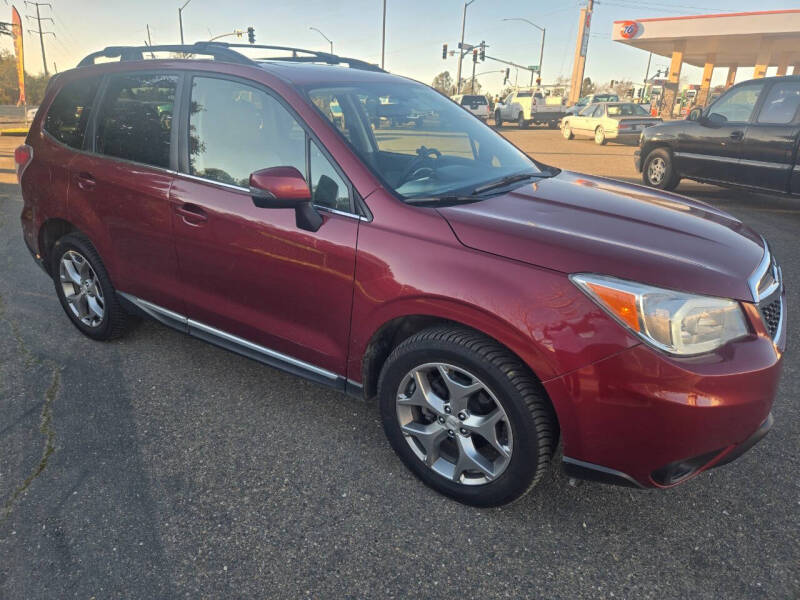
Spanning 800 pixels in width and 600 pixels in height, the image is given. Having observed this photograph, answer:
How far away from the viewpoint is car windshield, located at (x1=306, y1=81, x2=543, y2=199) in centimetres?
271

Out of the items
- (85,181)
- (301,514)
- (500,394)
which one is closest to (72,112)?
(85,181)

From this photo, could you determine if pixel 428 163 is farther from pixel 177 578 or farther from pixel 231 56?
pixel 177 578

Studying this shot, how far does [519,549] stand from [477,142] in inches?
86.9

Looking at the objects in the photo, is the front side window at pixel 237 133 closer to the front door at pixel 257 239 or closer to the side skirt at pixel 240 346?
the front door at pixel 257 239

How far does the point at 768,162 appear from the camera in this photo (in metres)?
7.78

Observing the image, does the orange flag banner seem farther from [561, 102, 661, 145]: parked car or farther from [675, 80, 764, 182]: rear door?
[675, 80, 764, 182]: rear door

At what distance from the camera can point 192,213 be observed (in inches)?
118

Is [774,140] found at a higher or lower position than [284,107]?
lower

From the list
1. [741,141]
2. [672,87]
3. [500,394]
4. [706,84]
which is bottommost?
[500,394]

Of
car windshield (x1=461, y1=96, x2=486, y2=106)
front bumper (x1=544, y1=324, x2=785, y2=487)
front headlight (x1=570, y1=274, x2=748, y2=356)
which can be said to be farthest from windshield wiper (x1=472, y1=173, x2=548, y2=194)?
car windshield (x1=461, y1=96, x2=486, y2=106)

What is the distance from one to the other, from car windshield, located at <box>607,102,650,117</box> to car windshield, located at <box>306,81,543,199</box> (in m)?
18.6

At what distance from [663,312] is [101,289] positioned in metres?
3.38

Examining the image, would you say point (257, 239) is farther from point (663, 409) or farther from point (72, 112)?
point (72, 112)

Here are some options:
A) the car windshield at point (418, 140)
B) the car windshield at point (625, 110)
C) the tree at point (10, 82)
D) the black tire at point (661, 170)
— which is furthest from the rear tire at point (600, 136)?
the tree at point (10, 82)
